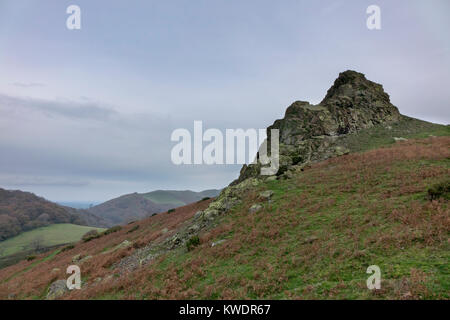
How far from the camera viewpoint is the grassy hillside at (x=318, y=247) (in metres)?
9.39

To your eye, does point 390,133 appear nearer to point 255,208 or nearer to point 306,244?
point 255,208

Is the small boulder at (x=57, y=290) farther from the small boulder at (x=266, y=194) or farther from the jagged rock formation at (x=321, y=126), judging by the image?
the small boulder at (x=266, y=194)

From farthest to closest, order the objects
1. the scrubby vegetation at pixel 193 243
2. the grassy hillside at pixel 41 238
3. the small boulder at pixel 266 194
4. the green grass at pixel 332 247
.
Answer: the grassy hillside at pixel 41 238 → the small boulder at pixel 266 194 → the scrubby vegetation at pixel 193 243 → the green grass at pixel 332 247

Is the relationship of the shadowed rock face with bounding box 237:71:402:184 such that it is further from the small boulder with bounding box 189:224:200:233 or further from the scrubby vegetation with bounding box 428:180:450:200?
the scrubby vegetation with bounding box 428:180:450:200

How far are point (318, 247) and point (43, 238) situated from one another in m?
178

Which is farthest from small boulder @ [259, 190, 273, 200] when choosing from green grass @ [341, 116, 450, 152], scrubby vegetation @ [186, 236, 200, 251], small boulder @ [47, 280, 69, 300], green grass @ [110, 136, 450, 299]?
green grass @ [341, 116, 450, 152]

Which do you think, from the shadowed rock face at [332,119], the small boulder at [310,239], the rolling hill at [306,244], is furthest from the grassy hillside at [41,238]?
the small boulder at [310,239]

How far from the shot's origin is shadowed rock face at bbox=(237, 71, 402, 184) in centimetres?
3738

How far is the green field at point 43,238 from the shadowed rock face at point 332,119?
13946 centimetres

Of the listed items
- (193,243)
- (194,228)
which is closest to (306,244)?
(193,243)

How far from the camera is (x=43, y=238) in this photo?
460 ft
